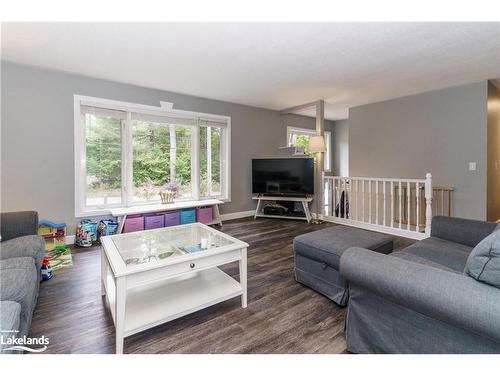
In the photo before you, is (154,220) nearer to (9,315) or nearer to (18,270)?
(18,270)

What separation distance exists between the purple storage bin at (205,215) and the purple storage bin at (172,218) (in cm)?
38

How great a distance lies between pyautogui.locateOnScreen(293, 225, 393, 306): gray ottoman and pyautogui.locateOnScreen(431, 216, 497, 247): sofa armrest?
45cm

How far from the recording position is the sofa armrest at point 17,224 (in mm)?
2213

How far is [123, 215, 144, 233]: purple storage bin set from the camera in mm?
3639

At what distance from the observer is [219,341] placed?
158 centimetres

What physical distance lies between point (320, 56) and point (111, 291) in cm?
314

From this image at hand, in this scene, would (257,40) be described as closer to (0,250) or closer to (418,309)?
(418,309)

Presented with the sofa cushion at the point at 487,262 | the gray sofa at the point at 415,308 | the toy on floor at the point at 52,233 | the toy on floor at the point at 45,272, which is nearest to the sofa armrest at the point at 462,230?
the gray sofa at the point at 415,308

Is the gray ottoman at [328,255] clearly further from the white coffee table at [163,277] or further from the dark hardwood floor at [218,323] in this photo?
the white coffee table at [163,277]

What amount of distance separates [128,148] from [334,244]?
342 cm

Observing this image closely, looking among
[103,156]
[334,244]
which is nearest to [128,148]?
[103,156]

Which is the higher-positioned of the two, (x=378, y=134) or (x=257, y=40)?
(x=257, y=40)

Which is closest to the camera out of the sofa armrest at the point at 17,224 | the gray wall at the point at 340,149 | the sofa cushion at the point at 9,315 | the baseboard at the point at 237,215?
the sofa cushion at the point at 9,315

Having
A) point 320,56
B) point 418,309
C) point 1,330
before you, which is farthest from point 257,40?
point 1,330
